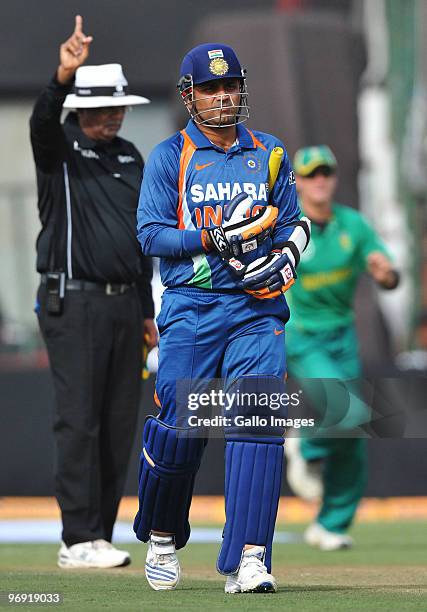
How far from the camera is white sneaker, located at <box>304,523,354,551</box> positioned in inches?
370

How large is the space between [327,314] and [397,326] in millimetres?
8467

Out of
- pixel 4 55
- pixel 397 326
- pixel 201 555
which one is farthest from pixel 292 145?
pixel 201 555

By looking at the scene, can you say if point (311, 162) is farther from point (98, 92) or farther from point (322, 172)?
point (98, 92)

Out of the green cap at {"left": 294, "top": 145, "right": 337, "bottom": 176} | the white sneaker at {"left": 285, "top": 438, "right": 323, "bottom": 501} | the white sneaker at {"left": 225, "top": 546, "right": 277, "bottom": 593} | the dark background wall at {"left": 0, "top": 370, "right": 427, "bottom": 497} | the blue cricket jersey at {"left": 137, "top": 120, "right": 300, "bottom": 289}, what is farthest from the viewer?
the dark background wall at {"left": 0, "top": 370, "right": 427, "bottom": 497}

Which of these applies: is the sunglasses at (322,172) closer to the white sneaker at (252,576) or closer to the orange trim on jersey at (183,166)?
Result: the orange trim on jersey at (183,166)

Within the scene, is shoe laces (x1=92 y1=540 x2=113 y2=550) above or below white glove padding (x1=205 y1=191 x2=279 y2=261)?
below

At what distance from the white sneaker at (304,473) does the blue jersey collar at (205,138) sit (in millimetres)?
3801

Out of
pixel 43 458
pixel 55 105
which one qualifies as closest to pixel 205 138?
pixel 55 105

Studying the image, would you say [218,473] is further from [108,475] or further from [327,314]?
[108,475]

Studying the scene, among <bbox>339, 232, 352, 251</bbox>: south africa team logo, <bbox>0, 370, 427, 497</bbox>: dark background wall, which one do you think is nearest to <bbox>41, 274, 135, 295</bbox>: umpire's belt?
<bbox>339, 232, 352, 251</bbox>: south africa team logo

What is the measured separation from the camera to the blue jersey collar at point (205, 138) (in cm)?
643

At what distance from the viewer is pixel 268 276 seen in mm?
6246

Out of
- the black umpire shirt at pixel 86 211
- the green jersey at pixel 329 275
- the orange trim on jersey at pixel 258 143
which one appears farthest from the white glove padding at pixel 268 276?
the green jersey at pixel 329 275

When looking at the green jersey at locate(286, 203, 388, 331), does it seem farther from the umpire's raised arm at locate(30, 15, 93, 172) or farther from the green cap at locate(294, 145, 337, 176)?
the umpire's raised arm at locate(30, 15, 93, 172)
